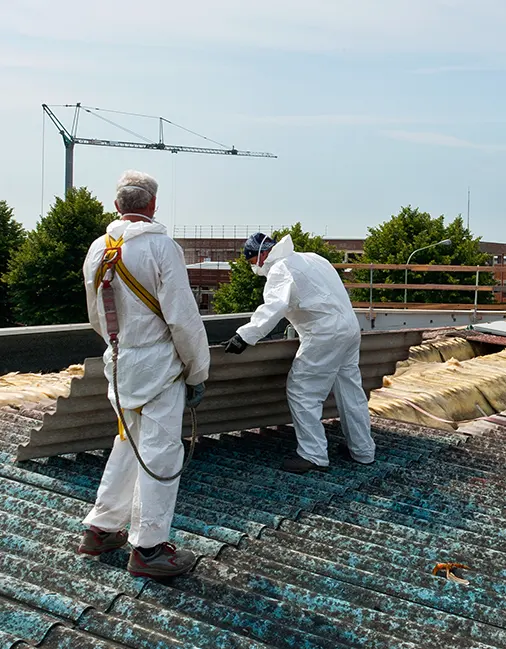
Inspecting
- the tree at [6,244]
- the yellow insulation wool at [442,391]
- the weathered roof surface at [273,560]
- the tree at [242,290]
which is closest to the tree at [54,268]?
the tree at [6,244]

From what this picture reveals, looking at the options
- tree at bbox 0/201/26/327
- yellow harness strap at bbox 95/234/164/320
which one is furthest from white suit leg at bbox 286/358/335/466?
tree at bbox 0/201/26/327

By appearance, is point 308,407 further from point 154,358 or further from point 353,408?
point 154,358

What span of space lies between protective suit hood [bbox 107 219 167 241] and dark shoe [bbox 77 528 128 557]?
1294mm

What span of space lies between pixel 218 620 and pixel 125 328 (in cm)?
125

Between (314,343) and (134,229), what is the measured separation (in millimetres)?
1871

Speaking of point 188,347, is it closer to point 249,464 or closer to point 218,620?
point 218,620

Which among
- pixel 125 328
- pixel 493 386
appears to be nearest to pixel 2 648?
pixel 125 328

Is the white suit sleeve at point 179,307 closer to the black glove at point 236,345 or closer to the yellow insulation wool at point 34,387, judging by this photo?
the black glove at point 236,345

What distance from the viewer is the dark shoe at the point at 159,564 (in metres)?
3.27

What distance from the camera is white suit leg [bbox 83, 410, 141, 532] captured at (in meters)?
3.49

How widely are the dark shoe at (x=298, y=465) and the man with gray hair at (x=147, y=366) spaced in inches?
57.5

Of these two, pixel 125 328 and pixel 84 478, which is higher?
pixel 125 328

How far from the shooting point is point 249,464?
16.1 feet

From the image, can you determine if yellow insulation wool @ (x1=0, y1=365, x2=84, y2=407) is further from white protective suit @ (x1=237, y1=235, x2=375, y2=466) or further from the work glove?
the work glove
